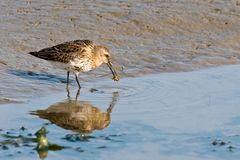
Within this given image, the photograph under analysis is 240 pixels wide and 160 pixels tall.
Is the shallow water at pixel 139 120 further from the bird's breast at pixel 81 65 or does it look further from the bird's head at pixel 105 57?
the bird's breast at pixel 81 65

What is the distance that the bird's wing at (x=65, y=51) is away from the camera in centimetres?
1305

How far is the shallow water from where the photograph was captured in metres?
9.85

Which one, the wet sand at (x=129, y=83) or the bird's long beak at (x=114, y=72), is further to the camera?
the bird's long beak at (x=114, y=72)

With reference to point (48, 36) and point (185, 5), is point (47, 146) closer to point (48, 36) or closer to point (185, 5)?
point (48, 36)

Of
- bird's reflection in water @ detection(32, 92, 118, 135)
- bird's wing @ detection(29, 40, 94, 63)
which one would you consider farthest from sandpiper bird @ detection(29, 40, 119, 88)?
bird's reflection in water @ detection(32, 92, 118, 135)

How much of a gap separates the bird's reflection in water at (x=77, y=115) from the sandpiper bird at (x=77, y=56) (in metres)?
1.20

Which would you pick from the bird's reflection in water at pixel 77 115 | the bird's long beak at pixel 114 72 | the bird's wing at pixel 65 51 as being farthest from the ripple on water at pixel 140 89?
the bird's wing at pixel 65 51

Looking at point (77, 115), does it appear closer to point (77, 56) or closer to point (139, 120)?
point (139, 120)

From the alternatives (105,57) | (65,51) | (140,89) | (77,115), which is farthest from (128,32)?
(77,115)

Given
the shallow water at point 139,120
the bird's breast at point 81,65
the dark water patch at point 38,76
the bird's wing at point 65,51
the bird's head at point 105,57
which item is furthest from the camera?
the bird's head at point 105,57

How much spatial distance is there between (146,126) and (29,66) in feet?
12.0

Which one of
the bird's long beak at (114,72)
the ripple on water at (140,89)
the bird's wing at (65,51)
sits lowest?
the ripple on water at (140,89)

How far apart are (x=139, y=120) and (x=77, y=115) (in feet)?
2.94

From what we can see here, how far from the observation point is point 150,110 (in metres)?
11.5
